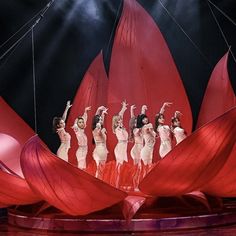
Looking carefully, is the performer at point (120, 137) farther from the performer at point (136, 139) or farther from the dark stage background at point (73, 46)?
the dark stage background at point (73, 46)

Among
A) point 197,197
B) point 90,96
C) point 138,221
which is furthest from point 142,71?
point 138,221

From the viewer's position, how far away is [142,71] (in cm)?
A: 461

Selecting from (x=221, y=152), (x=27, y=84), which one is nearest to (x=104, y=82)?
(x=27, y=84)

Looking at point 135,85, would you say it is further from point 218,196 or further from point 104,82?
point 218,196

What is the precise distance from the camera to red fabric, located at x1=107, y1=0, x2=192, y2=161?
4539 millimetres

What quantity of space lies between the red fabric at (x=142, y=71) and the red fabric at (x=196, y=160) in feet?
4.97

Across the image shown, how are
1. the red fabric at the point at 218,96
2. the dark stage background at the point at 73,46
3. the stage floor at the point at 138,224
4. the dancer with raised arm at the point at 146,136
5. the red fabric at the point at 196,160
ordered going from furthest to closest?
the dark stage background at the point at 73,46 < the red fabric at the point at 218,96 < the dancer with raised arm at the point at 146,136 < the stage floor at the point at 138,224 < the red fabric at the point at 196,160

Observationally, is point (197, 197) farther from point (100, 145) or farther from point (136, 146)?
point (100, 145)

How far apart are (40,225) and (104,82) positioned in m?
1.78

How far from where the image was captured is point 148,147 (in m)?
3.80

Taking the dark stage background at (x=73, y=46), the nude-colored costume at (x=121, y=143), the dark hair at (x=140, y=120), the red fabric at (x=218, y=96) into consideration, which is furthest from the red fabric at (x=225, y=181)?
the dark stage background at (x=73, y=46)

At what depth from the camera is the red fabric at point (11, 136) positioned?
13.0 ft

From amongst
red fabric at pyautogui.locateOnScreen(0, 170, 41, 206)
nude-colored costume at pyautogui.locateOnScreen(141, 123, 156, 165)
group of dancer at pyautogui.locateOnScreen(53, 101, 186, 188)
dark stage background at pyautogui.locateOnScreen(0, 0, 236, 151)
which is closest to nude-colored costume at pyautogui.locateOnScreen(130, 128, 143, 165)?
group of dancer at pyautogui.locateOnScreen(53, 101, 186, 188)

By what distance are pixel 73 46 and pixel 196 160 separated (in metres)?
2.64
